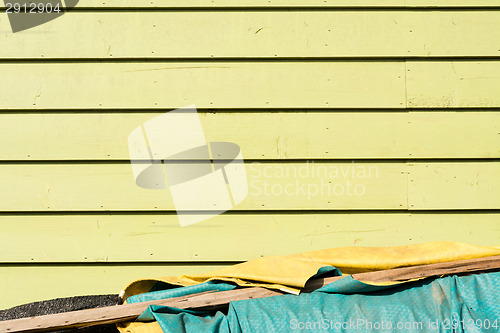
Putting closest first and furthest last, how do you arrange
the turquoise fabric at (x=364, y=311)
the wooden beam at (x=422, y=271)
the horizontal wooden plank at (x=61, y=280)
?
the turquoise fabric at (x=364, y=311) < the wooden beam at (x=422, y=271) < the horizontal wooden plank at (x=61, y=280)

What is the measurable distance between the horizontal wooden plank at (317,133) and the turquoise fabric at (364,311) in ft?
2.25

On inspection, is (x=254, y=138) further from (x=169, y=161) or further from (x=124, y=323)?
(x=124, y=323)

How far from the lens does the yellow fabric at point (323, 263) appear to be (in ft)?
6.27

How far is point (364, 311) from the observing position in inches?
70.9

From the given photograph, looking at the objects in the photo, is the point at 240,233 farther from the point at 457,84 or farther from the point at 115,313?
the point at 457,84

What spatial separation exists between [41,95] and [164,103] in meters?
0.62

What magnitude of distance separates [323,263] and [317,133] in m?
0.67

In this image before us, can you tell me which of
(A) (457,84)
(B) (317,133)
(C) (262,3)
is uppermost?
(C) (262,3)

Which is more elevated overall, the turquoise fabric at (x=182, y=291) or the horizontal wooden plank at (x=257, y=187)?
the horizontal wooden plank at (x=257, y=187)

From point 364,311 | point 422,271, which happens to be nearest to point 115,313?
point 364,311

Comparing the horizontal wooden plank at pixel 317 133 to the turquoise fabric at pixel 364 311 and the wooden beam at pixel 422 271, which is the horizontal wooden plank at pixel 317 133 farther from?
the turquoise fabric at pixel 364 311

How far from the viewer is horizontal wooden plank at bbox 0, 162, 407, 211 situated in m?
2.26

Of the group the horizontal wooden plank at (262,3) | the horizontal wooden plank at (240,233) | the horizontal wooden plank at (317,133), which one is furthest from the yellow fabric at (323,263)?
the horizontal wooden plank at (262,3)

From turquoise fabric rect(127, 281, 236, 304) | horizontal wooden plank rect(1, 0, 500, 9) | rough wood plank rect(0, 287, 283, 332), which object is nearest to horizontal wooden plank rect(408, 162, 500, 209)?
horizontal wooden plank rect(1, 0, 500, 9)
